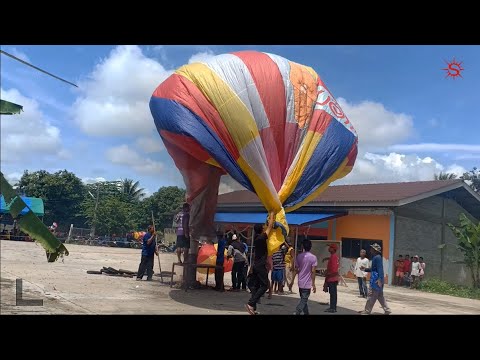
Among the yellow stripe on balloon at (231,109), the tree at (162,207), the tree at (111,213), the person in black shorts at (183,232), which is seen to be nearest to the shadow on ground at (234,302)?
the person in black shorts at (183,232)

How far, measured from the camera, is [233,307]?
32.4ft

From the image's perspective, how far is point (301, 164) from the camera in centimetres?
1012

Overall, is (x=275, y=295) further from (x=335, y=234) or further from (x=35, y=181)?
(x=35, y=181)

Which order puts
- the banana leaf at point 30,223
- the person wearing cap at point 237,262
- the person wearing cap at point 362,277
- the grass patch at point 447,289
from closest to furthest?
the banana leaf at point 30,223 → the person wearing cap at point 237,262 → the person wearing cap at point 362,277 → the grass patch at point 447,289

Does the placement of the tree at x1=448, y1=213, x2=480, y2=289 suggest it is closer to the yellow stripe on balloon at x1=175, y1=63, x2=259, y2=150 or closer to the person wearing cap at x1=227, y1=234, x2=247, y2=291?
the person wearing cap at x1=227, y1=234, x2=247, y2=291

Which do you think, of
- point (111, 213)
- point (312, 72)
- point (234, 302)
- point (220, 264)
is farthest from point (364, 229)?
point (111, 213)

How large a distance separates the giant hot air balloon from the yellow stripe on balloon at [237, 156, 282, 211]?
12 mm

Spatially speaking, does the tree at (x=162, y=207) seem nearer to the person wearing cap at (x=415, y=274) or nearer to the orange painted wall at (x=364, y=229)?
the orange painted wall at (x=364, y=229)

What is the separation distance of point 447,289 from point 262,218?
818cm

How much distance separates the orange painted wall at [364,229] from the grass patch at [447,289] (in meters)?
1.65

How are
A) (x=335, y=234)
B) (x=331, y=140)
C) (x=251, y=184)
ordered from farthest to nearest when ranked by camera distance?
(x=335, y=234)
(x=331, y=140)
(x=251, y=184)

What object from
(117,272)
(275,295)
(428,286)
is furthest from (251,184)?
(428,286)

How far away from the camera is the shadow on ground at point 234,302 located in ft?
32.0
